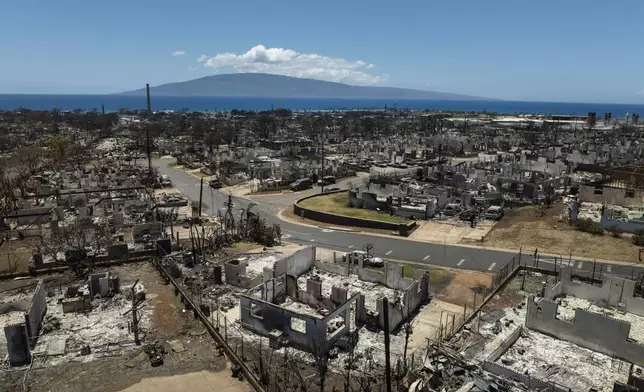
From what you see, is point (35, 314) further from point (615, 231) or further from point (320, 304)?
point (615, 231)

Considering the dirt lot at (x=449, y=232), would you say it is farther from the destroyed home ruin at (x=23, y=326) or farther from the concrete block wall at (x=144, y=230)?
the destroyed home ruin at (x=23, y=326)

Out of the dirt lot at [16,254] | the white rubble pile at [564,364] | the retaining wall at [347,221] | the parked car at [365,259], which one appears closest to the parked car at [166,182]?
the retaining wall at [347,221]

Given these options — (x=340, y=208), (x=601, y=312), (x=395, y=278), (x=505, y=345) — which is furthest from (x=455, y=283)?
(x=340, y=208)

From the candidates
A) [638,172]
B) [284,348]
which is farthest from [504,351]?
[638,172]

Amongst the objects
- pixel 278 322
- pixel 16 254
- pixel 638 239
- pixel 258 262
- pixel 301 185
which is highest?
pixel 638 239

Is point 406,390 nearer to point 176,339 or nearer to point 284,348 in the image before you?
point 284,348

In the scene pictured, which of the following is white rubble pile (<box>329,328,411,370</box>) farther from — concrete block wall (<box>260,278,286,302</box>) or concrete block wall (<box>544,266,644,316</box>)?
concrete block wall (<box>544,266,644,316</box>)
